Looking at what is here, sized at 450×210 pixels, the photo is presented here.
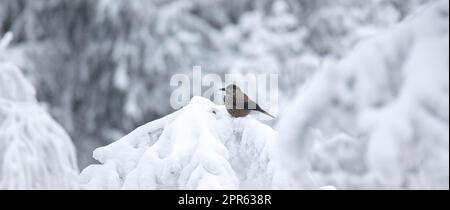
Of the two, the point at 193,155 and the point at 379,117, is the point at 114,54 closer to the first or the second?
the point at 193,155

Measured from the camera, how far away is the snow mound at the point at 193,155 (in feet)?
6.86

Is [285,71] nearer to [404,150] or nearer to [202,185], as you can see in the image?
[202,185]

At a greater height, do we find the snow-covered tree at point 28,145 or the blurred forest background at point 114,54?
the blurred forest background at point 114,54

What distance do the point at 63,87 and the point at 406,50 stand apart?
5.60 m

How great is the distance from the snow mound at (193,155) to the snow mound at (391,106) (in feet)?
2.24

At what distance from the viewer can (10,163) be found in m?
1.84

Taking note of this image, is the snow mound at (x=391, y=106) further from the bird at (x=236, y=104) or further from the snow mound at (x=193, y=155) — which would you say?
the bird at (x=236, y=104)

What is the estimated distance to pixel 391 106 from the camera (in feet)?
4.12

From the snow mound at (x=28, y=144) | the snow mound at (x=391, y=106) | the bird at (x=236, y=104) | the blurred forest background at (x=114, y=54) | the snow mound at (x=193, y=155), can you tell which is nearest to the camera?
the snow mound at (x=391, y=106)

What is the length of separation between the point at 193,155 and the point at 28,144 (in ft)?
1.82

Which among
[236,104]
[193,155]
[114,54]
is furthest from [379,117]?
[114,54]

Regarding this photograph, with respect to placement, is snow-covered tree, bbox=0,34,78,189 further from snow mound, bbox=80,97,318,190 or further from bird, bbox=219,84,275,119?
bird, bbox=219,84,275,119

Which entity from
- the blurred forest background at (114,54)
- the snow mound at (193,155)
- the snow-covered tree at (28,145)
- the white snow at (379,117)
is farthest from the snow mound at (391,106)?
the blurred forest background at (114,54)

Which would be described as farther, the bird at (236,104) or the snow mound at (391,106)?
the bird at (236,104)
